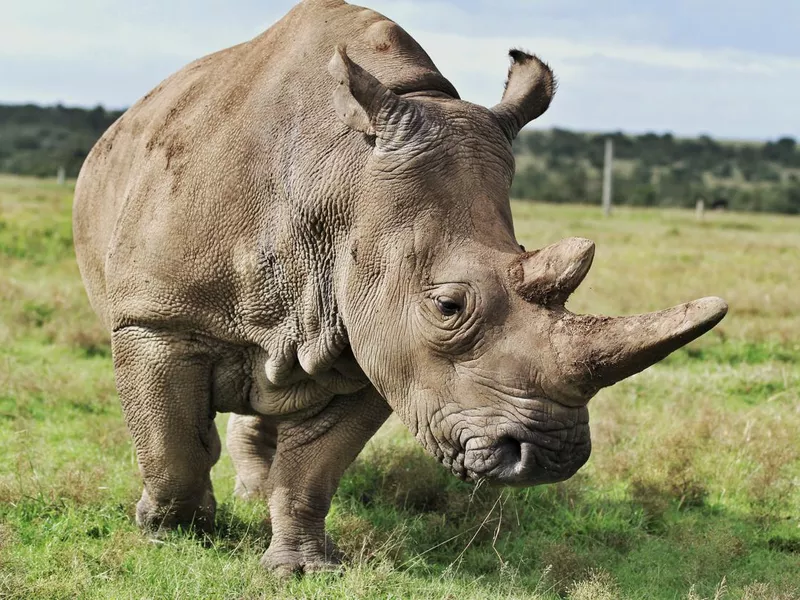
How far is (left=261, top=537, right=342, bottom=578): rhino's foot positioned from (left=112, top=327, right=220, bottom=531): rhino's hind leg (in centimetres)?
54

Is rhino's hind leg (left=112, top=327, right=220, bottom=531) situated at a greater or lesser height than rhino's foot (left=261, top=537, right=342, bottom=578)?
greater

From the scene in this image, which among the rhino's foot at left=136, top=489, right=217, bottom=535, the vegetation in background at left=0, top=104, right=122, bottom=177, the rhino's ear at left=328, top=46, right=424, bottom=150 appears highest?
the vegetation in background at left=0, top=104, right=122, bottom=177

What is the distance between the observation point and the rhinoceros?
4.24 m

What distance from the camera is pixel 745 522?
6.83 meters

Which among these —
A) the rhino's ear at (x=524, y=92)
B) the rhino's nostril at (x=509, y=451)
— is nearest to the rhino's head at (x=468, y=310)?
the rhino's nostril at (x=509, y=451)

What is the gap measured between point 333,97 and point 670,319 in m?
1.81

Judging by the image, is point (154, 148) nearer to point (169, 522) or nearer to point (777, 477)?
point (169, 522)

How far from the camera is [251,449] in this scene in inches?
278

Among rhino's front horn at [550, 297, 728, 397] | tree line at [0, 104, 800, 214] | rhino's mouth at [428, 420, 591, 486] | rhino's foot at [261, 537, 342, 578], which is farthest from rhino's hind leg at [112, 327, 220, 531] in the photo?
tree line at [0, 104, 800, 214]

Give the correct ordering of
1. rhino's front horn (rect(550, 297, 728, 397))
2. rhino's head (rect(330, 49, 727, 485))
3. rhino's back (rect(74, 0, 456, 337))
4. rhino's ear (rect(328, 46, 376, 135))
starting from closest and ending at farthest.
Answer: rhino's front horn (rect(550, 297, 728, 397)) → rhino's head (rect(330, 49, 727, 485)) → rhino's ear (rect(328, 46, 376, 135)) → rhino's back (rect(74, 0, 456, 337))

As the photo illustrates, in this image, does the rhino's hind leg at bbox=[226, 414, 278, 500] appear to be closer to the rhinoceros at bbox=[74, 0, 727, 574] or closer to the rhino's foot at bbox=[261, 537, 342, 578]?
the rhinoceros at bbox=[74, 0, 727, 574]

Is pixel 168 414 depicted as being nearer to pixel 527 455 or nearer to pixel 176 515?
pixel 176 515

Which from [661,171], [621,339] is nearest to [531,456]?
[621,339]

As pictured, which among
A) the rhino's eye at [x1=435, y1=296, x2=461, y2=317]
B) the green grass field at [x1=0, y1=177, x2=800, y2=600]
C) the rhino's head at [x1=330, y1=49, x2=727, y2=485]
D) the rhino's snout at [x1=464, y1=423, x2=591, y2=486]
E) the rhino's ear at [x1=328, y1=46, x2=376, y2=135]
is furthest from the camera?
the green grass field at [x1=0, y1=177, x2=800, y2=600]
